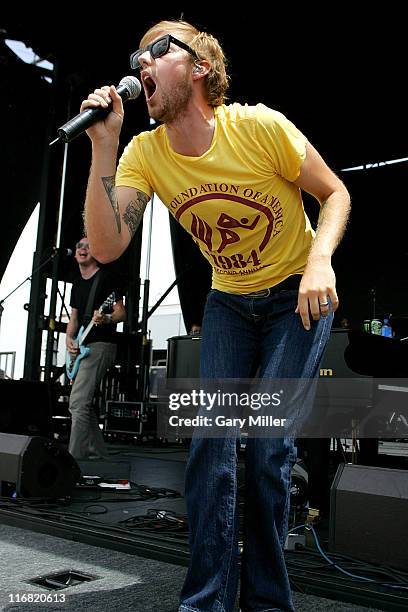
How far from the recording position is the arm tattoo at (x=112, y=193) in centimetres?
147

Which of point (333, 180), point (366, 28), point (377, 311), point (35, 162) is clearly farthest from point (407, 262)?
point (333, 180)

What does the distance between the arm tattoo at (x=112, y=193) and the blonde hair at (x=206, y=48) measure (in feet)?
1.28

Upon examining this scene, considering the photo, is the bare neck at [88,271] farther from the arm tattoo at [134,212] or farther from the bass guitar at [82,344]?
the arm tattoo at [134,212]

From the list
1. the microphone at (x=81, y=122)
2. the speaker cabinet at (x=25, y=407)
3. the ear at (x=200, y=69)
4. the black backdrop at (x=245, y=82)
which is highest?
the black backdrop at (x=245, y=82)

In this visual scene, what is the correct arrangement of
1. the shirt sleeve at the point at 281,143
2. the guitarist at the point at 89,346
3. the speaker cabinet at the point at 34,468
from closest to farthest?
the shirt sleeve at the point at 281,143, the speaker cabinet at the point at 34,468, the guitarist at the point at 89,346

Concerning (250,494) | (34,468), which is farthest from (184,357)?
(250,494)

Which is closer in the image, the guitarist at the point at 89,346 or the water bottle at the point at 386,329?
the guitarist at the point at 89,346

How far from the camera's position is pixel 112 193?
59.6 inches

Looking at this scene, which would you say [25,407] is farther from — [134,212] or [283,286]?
[283,286]

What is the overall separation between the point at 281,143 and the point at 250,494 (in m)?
0.92

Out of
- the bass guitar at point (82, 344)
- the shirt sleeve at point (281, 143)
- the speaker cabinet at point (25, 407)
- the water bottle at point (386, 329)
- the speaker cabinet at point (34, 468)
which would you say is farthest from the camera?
the water bottle at point (386, 329)

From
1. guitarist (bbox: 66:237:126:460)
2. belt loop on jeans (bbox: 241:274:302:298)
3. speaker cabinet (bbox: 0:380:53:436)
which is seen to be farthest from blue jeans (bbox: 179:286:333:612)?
guitarist (bbox: 66:237:126:460)

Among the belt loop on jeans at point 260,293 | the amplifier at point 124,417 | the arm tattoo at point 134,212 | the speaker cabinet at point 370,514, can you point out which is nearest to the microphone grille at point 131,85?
the arm tattoo at point 134,212

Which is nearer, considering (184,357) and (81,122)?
(81,122)
